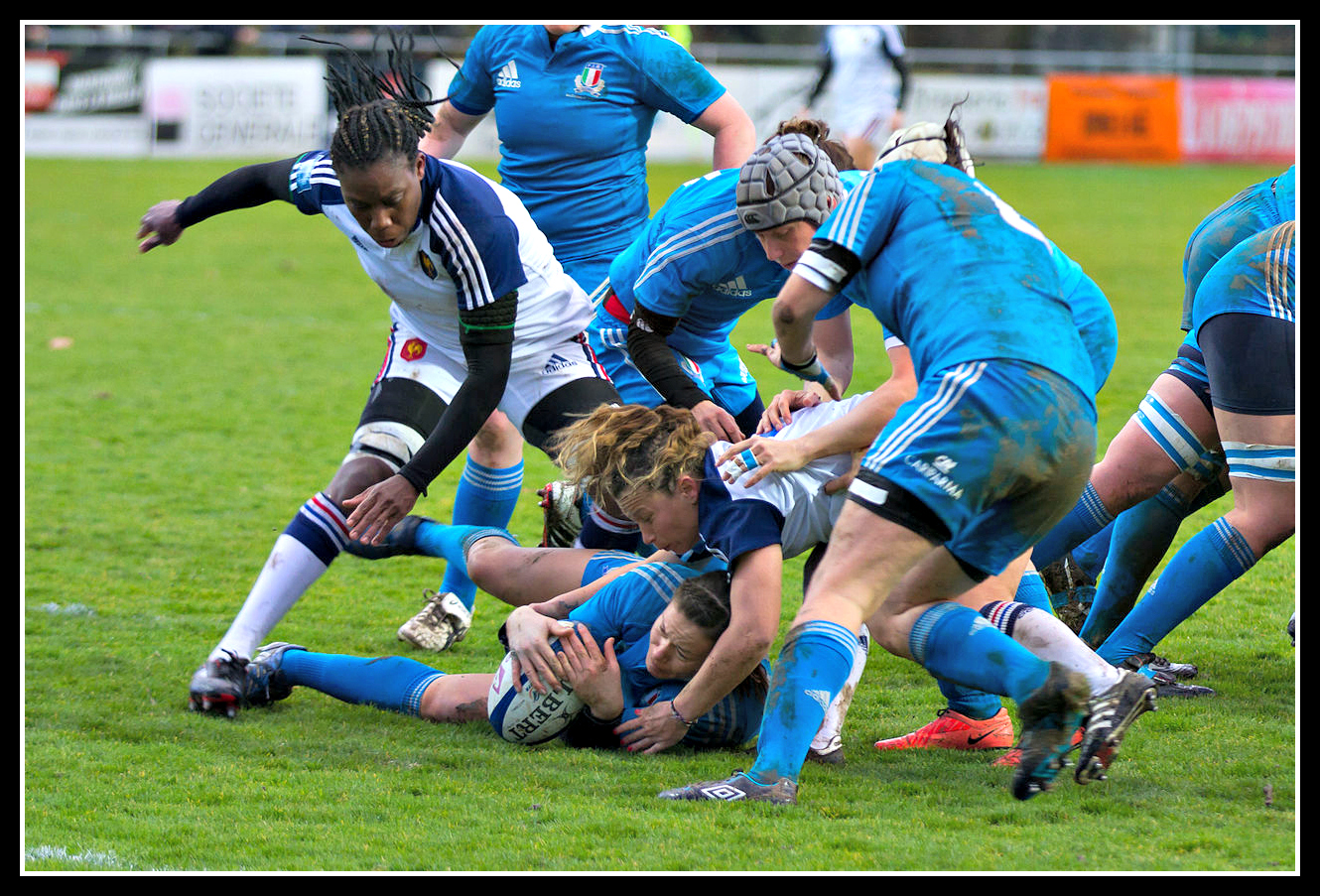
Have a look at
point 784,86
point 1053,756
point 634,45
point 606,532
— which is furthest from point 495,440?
point 784,86

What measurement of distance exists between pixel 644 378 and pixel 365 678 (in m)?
1.34

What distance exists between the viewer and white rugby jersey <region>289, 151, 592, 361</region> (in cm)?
434

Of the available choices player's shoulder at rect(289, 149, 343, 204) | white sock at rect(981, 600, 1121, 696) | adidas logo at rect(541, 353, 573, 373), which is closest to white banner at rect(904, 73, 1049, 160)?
adidas logo at rect(541, 353, 573, 373)

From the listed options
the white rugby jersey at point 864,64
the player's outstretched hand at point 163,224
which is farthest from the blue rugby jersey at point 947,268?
the white rugby jersey at point 864,64

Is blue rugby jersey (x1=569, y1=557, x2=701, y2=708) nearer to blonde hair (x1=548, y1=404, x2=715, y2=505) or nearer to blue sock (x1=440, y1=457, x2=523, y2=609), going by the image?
blonde hair (x1=548, y1=404, x2=715, y2=505)

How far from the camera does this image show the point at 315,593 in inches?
228

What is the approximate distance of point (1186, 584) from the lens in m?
4.14

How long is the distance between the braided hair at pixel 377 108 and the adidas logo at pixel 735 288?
3.26ft

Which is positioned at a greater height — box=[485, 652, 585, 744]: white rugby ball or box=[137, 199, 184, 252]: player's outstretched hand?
box=[137, 199, 184, 252]: player's outstretched hand

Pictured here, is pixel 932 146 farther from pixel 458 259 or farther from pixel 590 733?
pixel 590 733

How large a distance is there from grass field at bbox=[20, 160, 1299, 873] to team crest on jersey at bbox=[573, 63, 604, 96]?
1.99m

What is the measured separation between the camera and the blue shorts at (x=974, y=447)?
3133 millimetres

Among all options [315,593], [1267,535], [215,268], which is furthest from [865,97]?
[1267,535]

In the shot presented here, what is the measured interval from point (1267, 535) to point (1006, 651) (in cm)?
123
